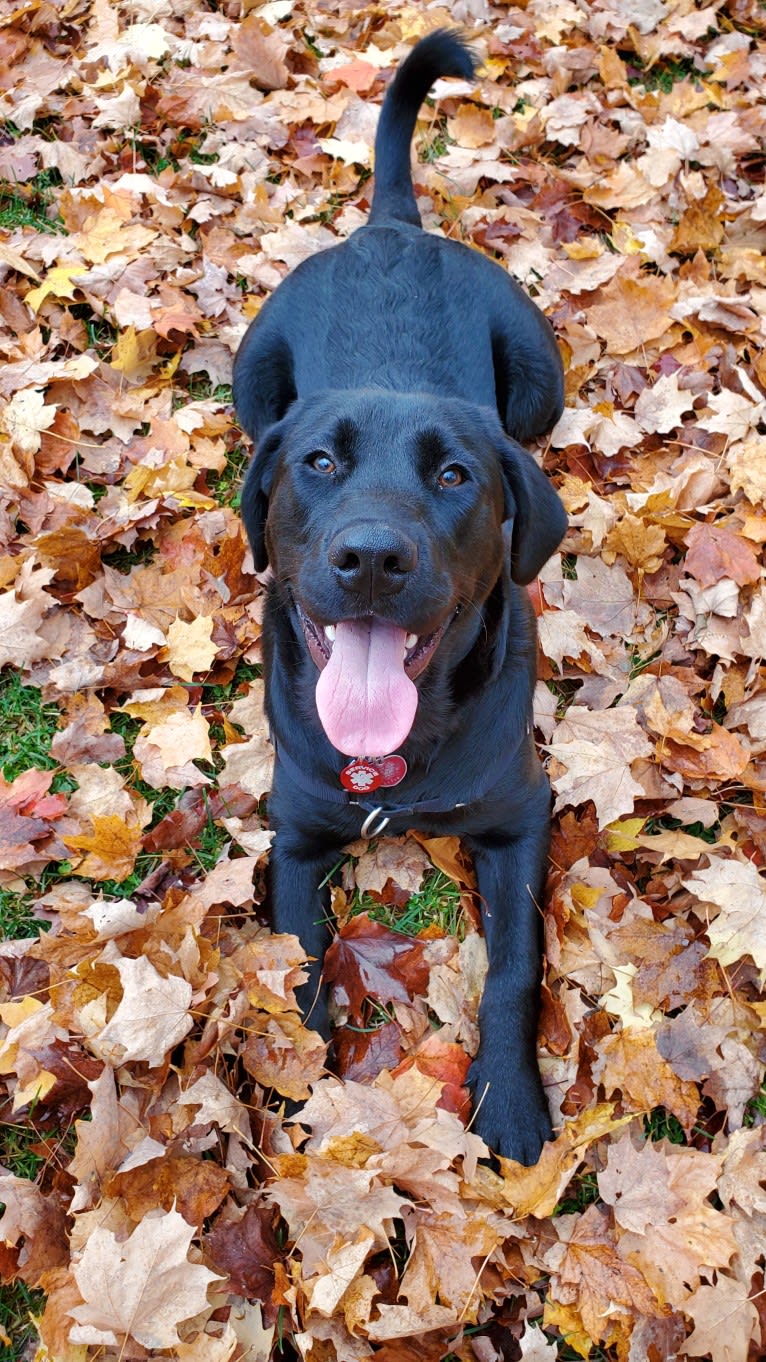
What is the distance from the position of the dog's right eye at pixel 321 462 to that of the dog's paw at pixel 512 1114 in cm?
156

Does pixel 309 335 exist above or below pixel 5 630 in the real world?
above

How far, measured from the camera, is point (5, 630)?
3.29m

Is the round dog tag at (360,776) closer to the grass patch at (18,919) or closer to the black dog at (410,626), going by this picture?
the black dog at (410,626)

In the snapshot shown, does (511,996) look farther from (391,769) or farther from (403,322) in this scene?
(403,322)

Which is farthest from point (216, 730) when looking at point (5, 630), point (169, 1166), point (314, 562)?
point (169, 1166)

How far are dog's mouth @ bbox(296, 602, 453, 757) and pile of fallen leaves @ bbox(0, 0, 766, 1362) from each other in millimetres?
682

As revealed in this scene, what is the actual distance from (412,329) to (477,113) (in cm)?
236

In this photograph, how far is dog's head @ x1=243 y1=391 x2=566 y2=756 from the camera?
7.29 ft

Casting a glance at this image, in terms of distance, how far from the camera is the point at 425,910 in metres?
2.92

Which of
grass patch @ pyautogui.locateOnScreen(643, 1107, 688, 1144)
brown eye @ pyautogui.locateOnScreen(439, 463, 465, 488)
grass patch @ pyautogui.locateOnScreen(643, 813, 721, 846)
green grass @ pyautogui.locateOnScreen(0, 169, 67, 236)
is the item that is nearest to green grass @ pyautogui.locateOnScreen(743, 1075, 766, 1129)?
grass patch @ pyautogui.locateOnScreen(643, 1107, 688, 1144)

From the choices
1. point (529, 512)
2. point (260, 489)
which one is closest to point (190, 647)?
point (260, 489)

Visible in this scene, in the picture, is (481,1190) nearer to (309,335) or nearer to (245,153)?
(309,335)

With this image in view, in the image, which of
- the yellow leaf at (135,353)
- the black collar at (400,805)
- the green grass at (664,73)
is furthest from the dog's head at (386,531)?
the green grass at (664,73)

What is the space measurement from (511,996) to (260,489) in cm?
153
